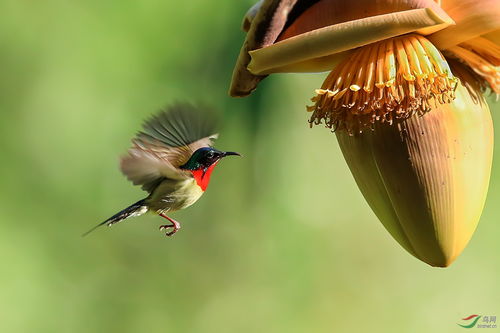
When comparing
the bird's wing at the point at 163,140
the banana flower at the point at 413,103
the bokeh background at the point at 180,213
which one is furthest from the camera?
the bokeh background at the point at 180,213

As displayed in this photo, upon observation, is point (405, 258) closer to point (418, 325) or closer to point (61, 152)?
point (418, 325)

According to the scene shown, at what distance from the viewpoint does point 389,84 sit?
0.45 m

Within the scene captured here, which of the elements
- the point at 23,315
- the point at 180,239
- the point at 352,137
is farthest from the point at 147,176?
the point at 23,315

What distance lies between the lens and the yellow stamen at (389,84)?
1.47ft

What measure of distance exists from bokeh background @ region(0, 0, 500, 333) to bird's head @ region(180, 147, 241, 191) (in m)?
0.43

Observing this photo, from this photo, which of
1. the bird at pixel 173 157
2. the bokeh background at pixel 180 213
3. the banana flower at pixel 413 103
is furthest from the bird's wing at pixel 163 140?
the bokeh background at pixel 180 213

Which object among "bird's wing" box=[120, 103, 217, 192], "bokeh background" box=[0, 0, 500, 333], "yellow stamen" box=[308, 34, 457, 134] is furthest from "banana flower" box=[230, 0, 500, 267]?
"bokeh background" box=[0, 0, 500, 333]

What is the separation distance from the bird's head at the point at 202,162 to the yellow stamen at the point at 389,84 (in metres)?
0.22

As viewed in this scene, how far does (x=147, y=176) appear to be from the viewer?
0.67 metres

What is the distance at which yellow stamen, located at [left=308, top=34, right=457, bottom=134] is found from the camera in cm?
45

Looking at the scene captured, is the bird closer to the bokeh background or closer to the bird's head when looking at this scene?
the bird's head

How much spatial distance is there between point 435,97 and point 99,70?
838 mm

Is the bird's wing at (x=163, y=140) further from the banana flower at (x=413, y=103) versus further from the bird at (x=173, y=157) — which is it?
the banana flower at (x=413, y=103)

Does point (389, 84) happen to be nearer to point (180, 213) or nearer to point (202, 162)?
point (202, 162)
